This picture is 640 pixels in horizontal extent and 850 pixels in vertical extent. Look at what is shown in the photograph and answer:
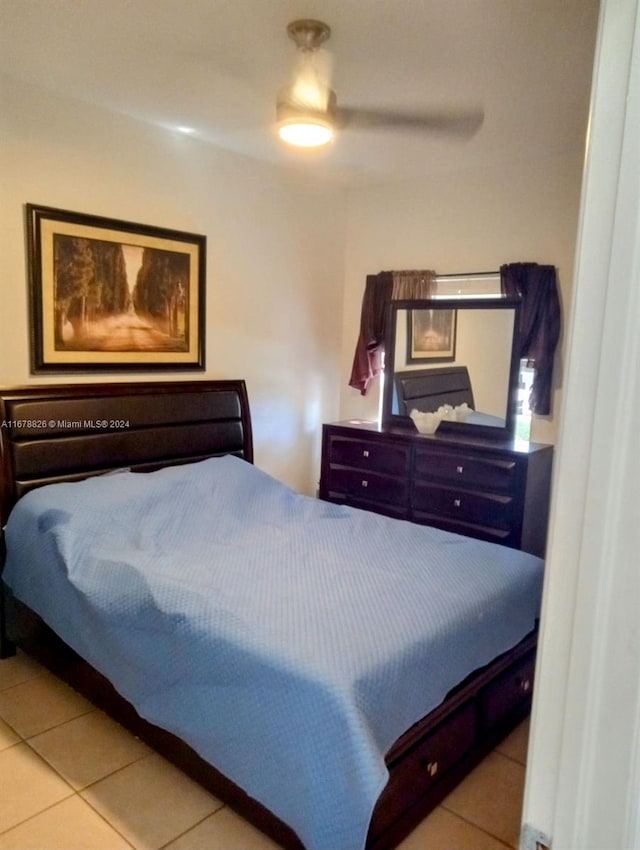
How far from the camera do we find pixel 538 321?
355cm

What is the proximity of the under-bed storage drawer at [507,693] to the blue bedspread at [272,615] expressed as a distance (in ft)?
0.44

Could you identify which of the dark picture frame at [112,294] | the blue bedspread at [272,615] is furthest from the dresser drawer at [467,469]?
the dark picture frame at [112,294]

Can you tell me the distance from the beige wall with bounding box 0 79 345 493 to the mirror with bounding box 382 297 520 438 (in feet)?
1.96

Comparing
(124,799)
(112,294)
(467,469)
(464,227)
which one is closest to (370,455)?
(467,469)

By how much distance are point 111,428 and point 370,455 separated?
5.36ft

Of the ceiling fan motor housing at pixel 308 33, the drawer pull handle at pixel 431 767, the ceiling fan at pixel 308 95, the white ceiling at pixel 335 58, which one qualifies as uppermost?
the white ceiling at pixel 335 58

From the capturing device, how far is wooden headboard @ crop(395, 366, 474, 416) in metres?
3.88

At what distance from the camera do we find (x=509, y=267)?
3.64m

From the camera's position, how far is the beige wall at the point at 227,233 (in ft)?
9.20

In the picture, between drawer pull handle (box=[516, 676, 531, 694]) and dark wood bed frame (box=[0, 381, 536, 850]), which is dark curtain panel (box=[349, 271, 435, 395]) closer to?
dark wood bed frame (box=[0, 381, 536, 850])

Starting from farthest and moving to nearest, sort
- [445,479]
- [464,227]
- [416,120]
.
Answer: [464,227] → [445,479] → [416,120]

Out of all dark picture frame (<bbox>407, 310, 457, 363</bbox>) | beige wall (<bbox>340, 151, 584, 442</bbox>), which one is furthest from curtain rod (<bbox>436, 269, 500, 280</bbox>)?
dark picture frame (<bbox>407, 310, 457, 363</bbox>)

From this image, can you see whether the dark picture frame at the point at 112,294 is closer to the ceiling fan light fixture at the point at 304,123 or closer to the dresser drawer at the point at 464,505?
the ceiling fan light fixture at the point at 304,123

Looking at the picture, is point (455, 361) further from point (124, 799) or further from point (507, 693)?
point (124, 799)
